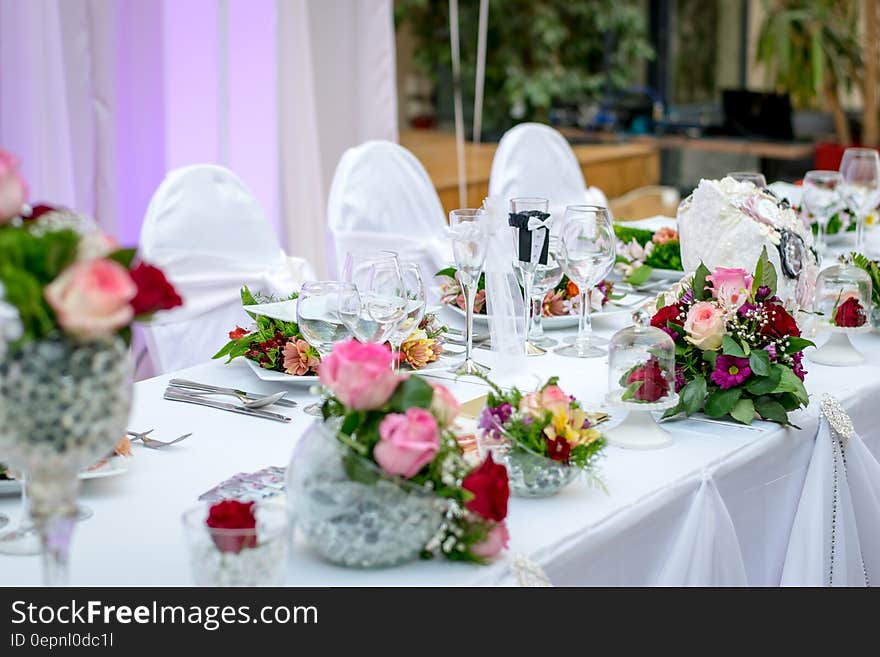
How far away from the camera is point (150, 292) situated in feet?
3.16

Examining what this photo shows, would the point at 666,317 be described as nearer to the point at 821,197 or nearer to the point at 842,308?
the point at 842,308

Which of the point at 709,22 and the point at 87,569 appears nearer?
the point at 87,569

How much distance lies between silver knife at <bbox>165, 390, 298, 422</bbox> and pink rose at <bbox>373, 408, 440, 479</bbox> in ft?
1.82

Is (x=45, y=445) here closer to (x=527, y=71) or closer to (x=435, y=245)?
(x=435, y=245)

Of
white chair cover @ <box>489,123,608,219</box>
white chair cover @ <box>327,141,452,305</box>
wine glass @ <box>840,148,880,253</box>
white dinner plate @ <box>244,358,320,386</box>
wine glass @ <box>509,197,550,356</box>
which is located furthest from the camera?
white chair cover @ <box>489,123,608,219</box>

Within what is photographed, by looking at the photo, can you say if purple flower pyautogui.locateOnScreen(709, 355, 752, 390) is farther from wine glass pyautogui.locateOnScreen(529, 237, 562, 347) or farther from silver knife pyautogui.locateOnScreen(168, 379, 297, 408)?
silver knife pyautogui.locateOnScreen(168, 379, 297, 408)

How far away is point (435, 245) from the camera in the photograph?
3.10 m

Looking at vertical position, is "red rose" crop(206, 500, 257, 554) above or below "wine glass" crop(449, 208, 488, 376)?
below

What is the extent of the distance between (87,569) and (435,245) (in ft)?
6.69

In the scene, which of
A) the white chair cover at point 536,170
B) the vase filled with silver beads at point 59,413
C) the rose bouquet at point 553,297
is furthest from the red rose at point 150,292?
the white chair cover at point 536,170

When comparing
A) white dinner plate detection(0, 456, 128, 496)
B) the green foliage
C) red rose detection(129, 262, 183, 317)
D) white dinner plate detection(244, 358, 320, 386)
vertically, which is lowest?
white dinner plate detection(0, 456, 128, 496)

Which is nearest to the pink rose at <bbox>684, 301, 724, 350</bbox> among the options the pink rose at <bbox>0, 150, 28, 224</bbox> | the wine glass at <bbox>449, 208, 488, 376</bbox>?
the wine glass at <bbox>449, 208, 488, 376</bbox>

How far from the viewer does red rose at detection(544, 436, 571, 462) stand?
1.30 metres
